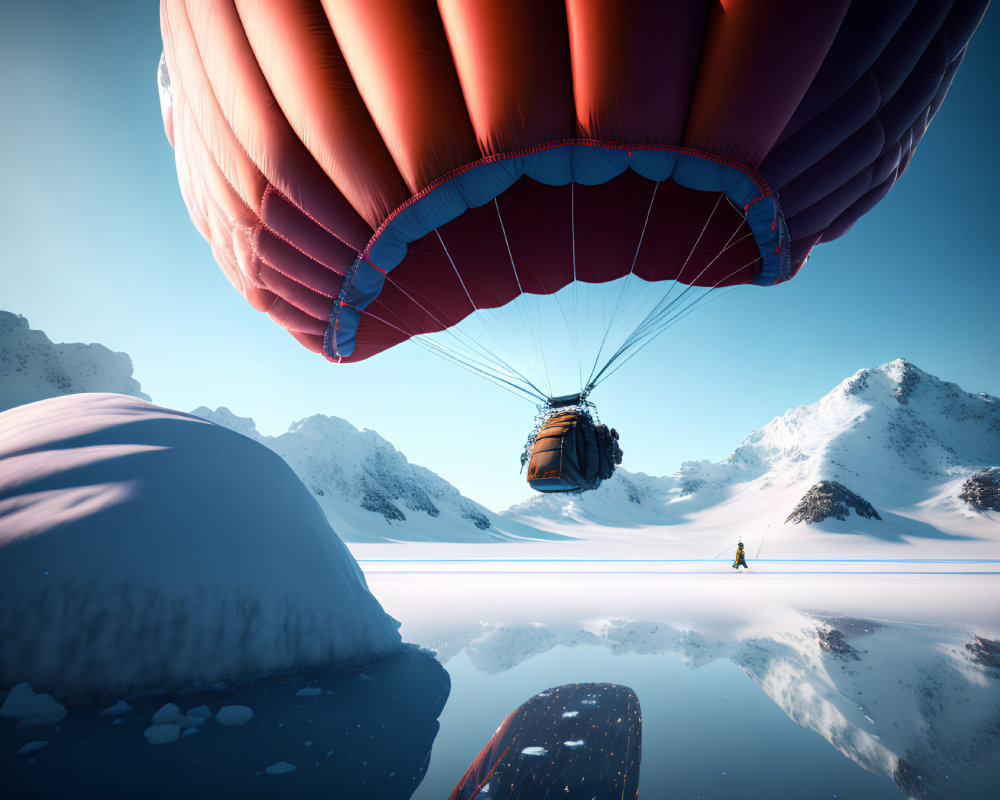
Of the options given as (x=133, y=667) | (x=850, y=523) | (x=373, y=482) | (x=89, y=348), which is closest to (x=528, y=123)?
(x=133, y=667)

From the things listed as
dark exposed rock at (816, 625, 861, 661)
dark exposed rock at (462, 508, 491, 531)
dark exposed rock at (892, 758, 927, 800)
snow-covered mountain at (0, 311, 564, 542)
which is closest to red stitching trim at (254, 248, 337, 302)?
dark exposed rock at (892, 758, 927, 800)

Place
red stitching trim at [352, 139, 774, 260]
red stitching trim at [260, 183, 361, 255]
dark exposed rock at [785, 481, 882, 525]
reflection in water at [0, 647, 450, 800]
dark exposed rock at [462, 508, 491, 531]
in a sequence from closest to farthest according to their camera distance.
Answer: reflection in water at [0, 647, 450, 800]
red stitching trim at [352, 139, 774, 260]
red stitching trim at [260, 183, 361, 255]
dark exposed rock at [785, 481, 882, 525]
dark exposed rock at [462, 508, 491, 531]

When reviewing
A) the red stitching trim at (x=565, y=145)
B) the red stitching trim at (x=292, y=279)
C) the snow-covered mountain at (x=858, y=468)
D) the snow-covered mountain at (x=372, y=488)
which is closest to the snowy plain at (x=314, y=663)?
the red stitching trim at (x=292, y=279)

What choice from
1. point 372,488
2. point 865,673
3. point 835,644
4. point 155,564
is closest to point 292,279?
point 155,564

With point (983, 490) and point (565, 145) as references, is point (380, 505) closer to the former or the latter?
point (565, 145)

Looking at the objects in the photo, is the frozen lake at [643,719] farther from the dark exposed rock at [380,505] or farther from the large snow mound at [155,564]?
the dark exposed rock at [380,505]

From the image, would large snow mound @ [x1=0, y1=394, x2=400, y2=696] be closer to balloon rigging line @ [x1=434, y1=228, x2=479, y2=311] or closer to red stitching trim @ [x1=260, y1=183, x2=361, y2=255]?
red stitching trim @ [x1=260, y1=183, x2=361, y2=255]

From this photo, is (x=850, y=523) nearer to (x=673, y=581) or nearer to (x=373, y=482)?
(x=673, y=581)

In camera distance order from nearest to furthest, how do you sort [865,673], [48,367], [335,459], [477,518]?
[865,673]
[48,367]
[335,459]
[477,518]
